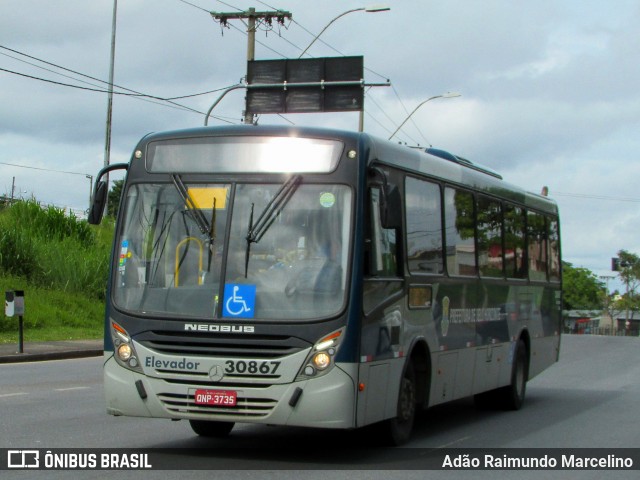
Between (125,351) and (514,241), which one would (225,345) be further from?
(514,241)

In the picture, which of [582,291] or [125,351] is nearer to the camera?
[125,351]

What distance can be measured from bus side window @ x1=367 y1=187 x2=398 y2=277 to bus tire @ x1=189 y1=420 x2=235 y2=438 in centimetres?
240

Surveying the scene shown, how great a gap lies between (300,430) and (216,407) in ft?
9.53

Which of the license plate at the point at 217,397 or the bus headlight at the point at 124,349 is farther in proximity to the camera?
the bus headlight at the point at 124,349

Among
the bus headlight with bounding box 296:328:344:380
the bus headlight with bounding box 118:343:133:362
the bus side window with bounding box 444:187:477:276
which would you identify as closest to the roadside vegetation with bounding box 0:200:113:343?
the bus side window with bounding box 444:187:477:276

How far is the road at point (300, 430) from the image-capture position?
9.98m

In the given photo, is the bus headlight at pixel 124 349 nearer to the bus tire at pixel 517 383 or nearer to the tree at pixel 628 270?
the bus tire at pixel 517 383

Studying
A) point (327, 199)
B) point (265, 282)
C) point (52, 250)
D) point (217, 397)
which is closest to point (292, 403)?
point (217, 397)

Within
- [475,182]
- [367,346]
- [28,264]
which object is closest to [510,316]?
[475,182]

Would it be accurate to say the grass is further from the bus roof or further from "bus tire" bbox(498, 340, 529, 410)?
the bus roof

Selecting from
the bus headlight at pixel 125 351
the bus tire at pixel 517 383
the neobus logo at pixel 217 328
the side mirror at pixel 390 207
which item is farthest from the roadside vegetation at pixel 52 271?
the side mirror at pixel 390 207

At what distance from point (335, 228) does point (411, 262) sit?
158 centimetres

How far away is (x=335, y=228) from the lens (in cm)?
985

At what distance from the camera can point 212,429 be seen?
11391 mm
